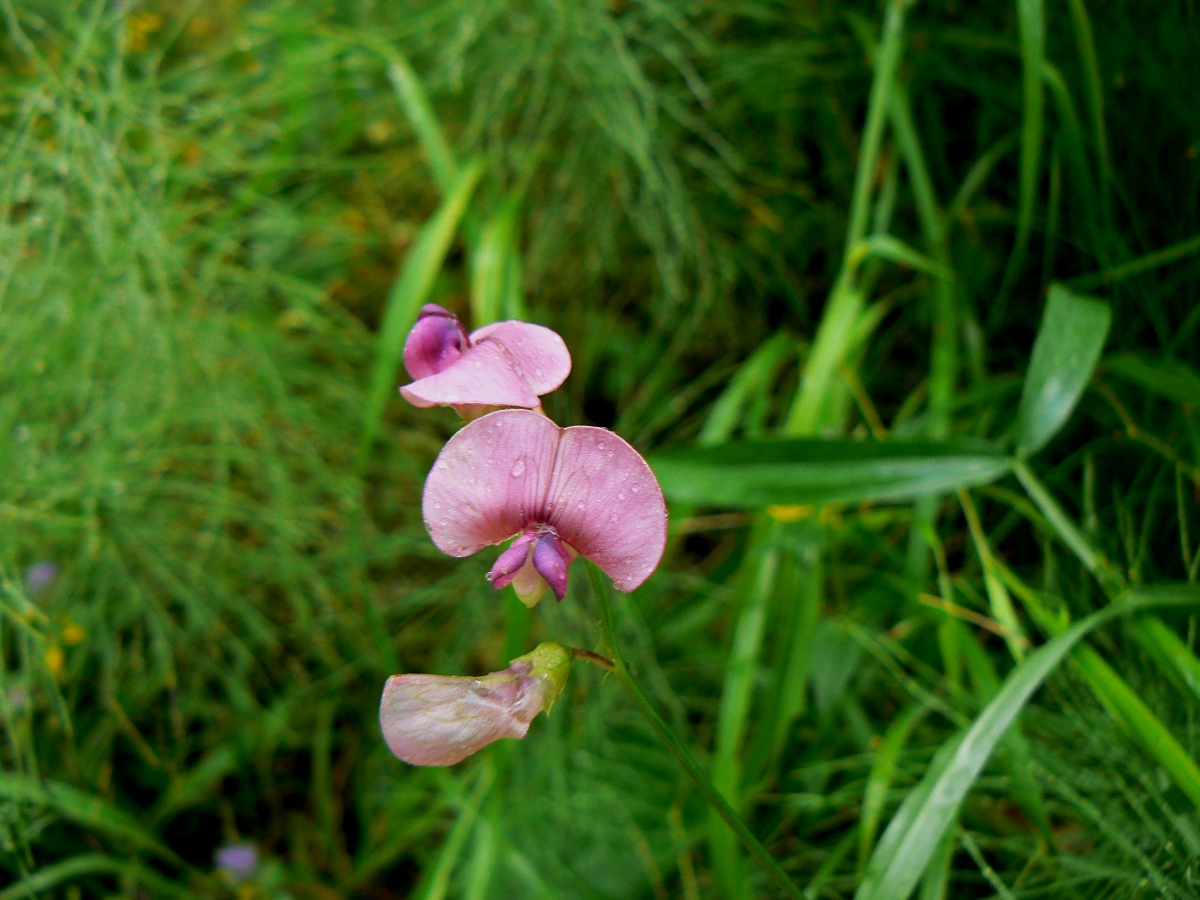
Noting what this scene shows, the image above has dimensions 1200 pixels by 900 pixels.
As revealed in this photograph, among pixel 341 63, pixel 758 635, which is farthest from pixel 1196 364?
pixel 341 63

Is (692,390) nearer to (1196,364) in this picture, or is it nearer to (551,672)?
(1196,364)

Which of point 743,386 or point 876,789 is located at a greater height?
point 743,386

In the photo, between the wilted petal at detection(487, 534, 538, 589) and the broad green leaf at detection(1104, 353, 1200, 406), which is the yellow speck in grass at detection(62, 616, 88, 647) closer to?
the wilted petal at detection(487, 534, 538, 589)

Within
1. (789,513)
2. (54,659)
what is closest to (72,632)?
(54,659)

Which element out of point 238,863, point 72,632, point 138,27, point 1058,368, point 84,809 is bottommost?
point 238,863

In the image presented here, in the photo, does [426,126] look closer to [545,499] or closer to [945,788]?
[545,499]

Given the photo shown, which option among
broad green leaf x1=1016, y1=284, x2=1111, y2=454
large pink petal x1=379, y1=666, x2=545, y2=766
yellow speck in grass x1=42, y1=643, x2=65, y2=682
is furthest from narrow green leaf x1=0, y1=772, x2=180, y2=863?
broad green leaf x1=1016, y1=284, x2=1111, y2=454
